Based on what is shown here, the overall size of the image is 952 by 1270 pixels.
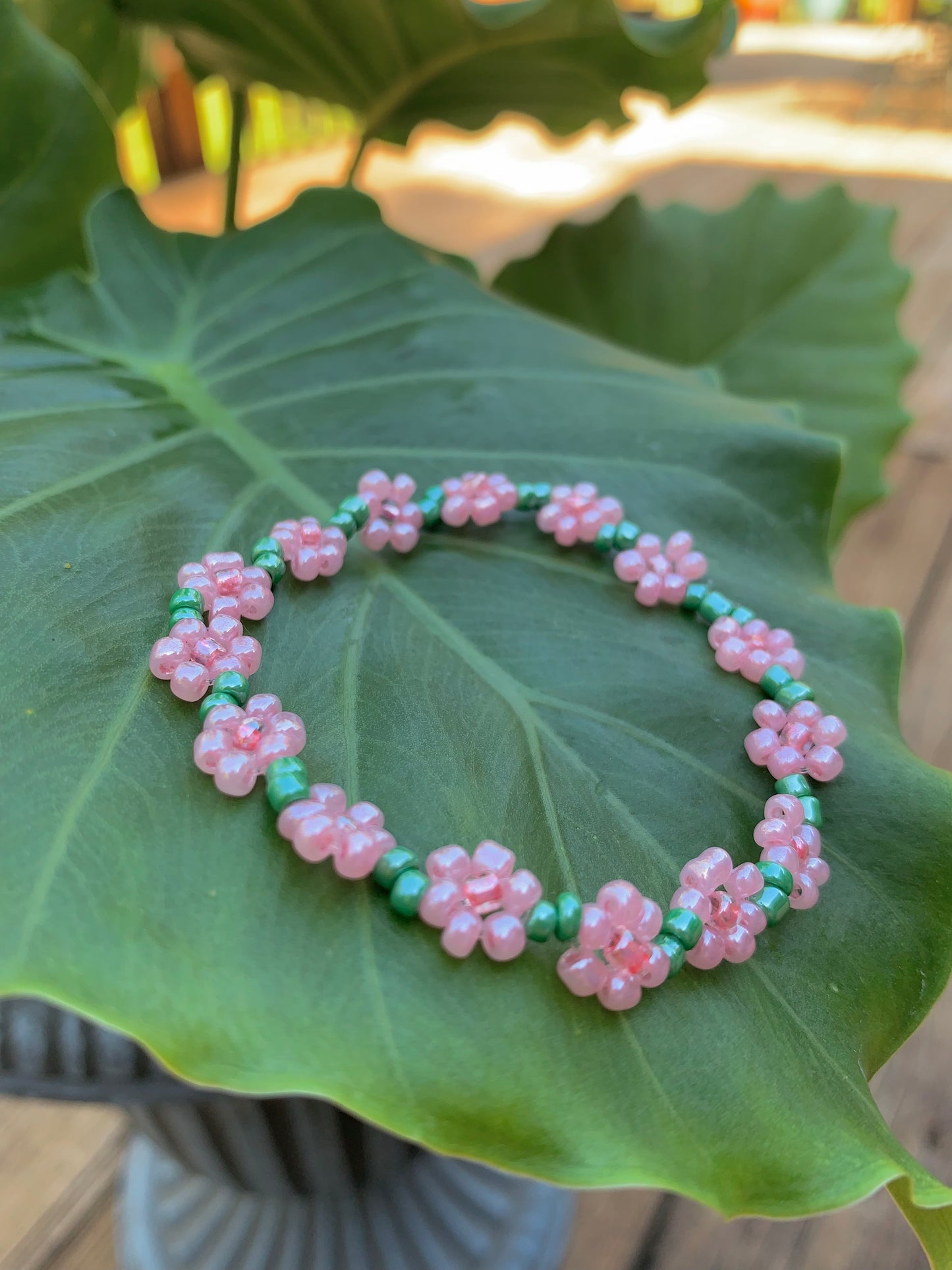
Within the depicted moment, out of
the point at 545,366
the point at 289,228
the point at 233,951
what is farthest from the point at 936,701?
the point at 233,951

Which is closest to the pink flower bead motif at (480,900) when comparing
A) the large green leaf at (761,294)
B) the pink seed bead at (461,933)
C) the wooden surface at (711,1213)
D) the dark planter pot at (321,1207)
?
the pink seed bead at (461,933)

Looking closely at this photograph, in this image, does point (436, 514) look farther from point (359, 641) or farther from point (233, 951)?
point (233, 951)

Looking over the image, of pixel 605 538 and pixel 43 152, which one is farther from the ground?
pixel 43 152

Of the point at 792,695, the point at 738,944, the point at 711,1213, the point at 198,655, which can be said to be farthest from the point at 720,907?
the point at 711,1213

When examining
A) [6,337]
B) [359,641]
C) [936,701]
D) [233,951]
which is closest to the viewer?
[233,951]

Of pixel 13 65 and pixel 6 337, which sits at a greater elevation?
pixel 13 65

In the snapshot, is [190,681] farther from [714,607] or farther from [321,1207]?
[321,1207]
